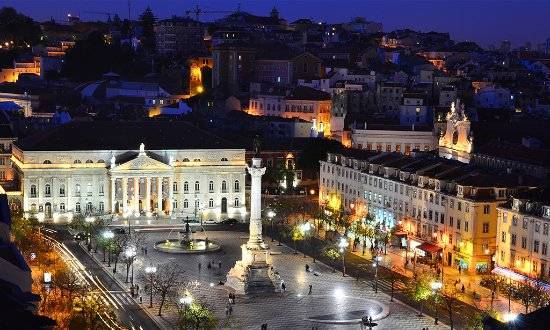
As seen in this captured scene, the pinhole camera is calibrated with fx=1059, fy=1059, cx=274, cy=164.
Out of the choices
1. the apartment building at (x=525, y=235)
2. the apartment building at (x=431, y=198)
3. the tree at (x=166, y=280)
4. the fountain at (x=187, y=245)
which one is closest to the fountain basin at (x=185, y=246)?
the fountain at (x=187, y=245)

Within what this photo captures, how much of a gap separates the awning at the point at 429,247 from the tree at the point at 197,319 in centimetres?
2274

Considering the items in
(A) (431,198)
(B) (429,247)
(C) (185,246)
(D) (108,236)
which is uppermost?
(A) (431,198)

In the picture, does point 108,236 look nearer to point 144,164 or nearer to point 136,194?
point 136,194

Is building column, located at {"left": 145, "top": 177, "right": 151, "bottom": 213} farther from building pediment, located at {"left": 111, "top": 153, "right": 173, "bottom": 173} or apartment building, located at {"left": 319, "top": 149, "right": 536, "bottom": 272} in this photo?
apartment building, located at {"left": 319, "top": 149, "right": 536, "bottom": 272}

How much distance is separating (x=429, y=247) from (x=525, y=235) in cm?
847

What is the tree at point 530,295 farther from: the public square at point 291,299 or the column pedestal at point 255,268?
the column pedestal at point 255,268

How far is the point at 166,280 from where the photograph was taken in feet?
180

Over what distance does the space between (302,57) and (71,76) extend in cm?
3642

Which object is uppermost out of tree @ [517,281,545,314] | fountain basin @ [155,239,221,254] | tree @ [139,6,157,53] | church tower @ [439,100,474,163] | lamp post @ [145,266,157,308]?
tree @ [139,6,157,53]

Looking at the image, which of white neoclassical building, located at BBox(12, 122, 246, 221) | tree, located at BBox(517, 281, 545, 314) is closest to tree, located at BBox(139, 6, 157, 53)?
white neoclassical building, located at BBox(12, 122, 246, 221)

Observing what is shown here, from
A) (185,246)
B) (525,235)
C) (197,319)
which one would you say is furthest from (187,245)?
(197,319)

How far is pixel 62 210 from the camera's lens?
8238 cm

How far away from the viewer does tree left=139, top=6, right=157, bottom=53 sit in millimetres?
168675

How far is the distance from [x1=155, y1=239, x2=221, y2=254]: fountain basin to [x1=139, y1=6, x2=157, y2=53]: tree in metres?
98.5
